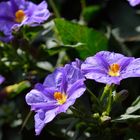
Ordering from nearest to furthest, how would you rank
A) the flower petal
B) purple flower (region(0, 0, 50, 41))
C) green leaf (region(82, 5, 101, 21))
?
the flower petal → purple flower (region(0, 0, 50, 41)) → green leaf (region(82, 5, 101, 21))

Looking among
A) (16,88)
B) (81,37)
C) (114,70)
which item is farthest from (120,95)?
(16,88)

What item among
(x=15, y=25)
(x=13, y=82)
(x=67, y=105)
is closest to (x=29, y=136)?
Result: (x=13, y=82)

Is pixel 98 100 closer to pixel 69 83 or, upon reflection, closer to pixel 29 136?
pixel 69 83

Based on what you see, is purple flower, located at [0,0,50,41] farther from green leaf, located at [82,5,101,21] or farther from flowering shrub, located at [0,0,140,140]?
green leaf, located at [82,5,101,21]

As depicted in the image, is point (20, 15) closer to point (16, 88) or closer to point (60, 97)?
point (16, 88)

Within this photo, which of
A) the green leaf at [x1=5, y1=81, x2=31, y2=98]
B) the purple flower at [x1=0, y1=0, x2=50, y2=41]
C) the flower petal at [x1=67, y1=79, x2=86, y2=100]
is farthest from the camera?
the green leaf at [x1=5, y1=81, x2=31, y2=98]

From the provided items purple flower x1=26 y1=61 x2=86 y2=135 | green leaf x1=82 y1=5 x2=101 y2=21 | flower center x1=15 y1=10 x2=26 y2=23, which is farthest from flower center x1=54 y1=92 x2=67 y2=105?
green leaf x1=82 y1=5 x2=101 y2=21
